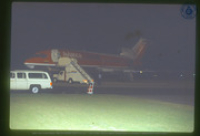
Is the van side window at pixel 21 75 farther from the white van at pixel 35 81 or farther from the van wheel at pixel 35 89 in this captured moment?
the van wheel at pixel 35 89

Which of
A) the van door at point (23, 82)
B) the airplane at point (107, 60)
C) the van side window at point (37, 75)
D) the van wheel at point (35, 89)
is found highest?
the airplane at point (107, 60)

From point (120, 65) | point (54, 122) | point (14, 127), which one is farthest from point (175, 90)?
point (14, 127)

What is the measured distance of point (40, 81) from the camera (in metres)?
10.4

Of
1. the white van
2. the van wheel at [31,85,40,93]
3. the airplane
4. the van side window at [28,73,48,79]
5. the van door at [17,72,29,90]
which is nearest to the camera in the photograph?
the van door at [17,72,29,90]

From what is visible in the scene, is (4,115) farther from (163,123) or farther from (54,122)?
(163,123)

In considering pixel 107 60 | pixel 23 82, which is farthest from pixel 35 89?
pixel 107 60

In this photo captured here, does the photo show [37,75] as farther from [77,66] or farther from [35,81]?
[77,66]

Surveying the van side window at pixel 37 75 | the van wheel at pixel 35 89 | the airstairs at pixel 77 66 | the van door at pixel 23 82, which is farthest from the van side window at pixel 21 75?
the airstairs at pixel 77 66

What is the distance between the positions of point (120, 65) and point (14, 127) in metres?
10.3

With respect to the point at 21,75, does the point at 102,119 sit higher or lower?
lower

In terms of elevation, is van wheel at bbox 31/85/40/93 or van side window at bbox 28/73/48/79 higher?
van side window at bbox 28/73/48/79

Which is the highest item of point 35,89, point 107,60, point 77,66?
point 107,60

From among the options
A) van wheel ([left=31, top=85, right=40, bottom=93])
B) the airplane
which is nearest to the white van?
van wheel ([left=31, top=85, right=40, bottom=93])

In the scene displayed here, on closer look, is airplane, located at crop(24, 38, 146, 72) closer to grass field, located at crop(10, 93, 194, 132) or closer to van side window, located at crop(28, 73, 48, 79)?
van side window, located at crop(28, 73, 48, 79)
